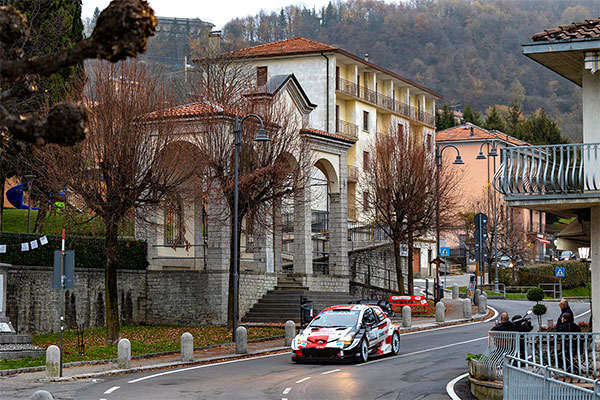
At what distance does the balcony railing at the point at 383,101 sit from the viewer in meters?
71.4

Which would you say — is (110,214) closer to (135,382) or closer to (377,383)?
(135,382)

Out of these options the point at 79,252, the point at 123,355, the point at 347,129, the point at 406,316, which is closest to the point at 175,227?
the point at 79,252

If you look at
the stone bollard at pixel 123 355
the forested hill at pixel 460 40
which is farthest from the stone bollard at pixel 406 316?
the forested hill at pixel 460 40

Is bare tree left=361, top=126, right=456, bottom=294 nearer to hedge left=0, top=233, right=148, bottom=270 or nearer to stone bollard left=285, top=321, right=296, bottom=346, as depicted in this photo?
hedge left=0, top=233, right=148, bottom=270

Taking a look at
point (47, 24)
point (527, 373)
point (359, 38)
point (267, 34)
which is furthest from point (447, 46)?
point (527, 373)

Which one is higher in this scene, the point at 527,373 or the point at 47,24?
the point at 47,24

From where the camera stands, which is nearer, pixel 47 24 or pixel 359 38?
pixel 47 24

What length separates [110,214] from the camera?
27.1m

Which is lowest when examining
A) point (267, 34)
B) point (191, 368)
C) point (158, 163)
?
point (191, 368)

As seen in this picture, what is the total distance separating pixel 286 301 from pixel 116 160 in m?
12.8

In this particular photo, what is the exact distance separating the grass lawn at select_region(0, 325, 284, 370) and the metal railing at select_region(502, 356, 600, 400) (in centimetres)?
1396

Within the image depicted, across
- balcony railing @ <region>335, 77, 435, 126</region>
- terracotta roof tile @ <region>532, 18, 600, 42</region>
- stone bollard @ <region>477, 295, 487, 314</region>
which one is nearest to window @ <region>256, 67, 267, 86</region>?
balcony railing @ <region>335, 77, 435, 126</region>

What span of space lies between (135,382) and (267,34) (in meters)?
110

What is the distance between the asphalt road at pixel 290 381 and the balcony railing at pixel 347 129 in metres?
43.5
